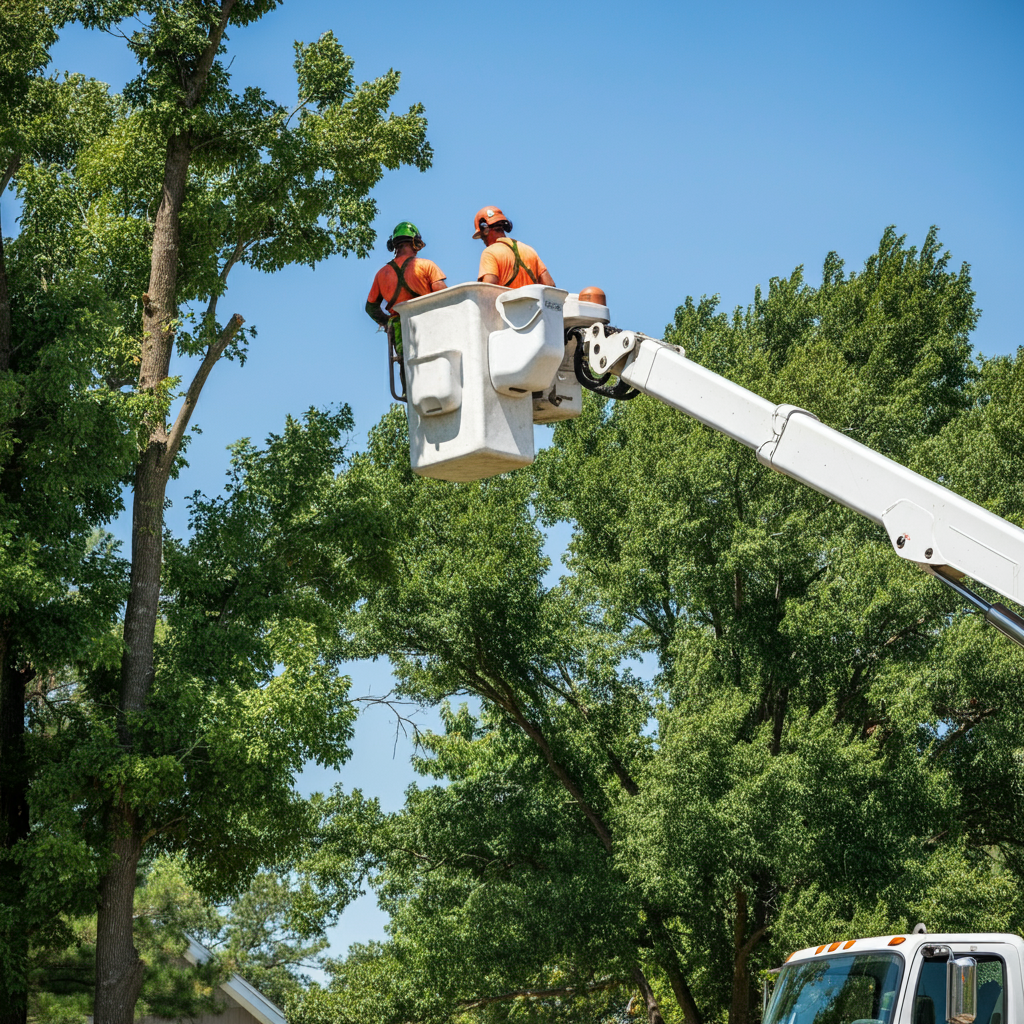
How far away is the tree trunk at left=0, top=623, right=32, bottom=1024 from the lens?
14.0 meters

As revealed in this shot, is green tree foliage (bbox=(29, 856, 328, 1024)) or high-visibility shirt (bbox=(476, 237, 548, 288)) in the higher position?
high-visibility shirt (bbox=(476, 237, 548, 288))

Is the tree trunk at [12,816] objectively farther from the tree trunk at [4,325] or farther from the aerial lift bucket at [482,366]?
the aerial lift bucket at [482,366]

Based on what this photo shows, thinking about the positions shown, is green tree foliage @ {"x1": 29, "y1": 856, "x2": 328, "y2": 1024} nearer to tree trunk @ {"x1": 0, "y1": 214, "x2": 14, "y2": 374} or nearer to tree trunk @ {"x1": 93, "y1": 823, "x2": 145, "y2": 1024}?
tree trunk @ {"x1": 93, "y1": 823, "x2": 145, "y2": 1024}

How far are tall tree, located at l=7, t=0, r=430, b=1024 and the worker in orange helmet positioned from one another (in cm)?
803

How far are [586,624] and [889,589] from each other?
18.5 ft

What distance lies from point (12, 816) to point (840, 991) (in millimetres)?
11250

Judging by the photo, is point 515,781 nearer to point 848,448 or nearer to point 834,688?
point 834,688

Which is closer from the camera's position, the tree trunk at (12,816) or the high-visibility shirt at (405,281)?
the high-visibility shirt at (405,281)

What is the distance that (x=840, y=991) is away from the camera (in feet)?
26.8

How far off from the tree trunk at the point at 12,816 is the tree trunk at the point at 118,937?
86 centimetres

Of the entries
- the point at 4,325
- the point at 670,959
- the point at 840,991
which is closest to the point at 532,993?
the point at 670,959

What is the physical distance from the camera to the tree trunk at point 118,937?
14133 mm

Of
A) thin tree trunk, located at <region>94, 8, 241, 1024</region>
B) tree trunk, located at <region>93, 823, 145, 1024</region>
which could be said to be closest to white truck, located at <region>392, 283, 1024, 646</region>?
thin tree trunk, located at <region>94, 8, 241, 1024</region>

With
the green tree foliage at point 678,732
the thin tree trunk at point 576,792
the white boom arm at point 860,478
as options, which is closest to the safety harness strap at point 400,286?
the white boom arm at point 860,478
